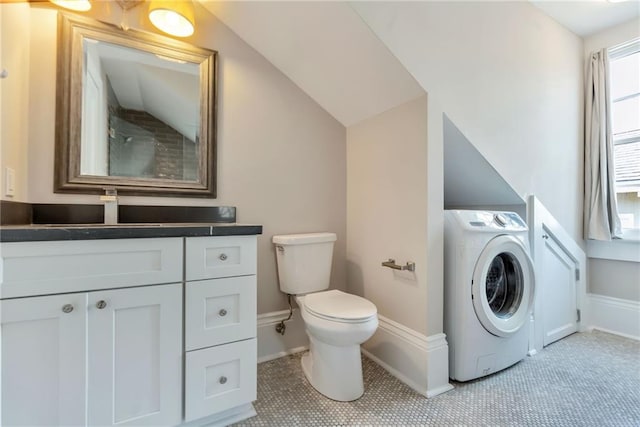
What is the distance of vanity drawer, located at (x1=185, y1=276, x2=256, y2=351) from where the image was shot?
1.15 meters

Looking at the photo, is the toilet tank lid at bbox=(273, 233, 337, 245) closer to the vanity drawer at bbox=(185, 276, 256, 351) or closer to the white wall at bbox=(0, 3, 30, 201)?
the vanity drawer at bbox=(185, 276, 256, 351)

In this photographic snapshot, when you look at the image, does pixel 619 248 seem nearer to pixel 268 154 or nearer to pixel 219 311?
pixel 268 154

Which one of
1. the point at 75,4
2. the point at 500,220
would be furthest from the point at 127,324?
the point at 500,220

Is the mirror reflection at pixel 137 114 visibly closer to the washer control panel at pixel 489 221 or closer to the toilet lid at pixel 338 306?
the toilet lid at pixel 338 306

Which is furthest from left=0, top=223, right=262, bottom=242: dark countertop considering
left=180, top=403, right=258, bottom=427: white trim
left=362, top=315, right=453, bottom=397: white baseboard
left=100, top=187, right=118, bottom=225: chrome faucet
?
left=362, top=315, right=453, bottom=397: white baseboard

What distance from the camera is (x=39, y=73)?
1.34m

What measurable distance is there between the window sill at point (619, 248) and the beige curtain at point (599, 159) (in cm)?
7

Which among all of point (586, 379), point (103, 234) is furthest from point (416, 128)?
point (586, 379)

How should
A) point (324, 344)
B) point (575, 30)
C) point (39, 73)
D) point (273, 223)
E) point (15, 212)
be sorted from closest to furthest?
point (15, 212) < point (39, 73) < point (324, 344) < point (273, 223) < point (575, 30)

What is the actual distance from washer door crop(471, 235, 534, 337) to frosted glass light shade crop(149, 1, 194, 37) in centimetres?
208

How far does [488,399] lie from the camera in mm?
1427

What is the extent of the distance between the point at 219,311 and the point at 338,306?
600 millimetres

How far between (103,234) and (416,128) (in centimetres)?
151

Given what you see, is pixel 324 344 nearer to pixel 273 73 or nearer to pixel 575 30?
pixel 273 73
